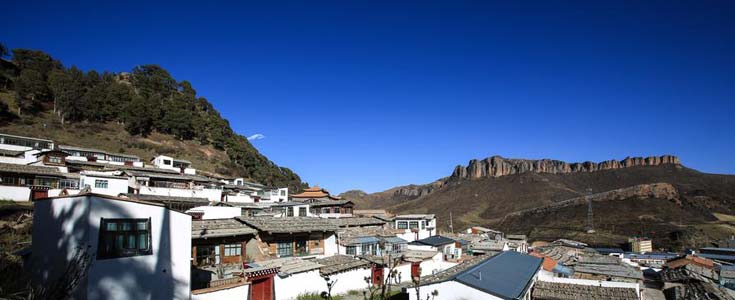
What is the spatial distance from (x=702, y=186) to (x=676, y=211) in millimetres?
38137

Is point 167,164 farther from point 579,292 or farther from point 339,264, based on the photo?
point 579,292

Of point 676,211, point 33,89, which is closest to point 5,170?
point 33,89

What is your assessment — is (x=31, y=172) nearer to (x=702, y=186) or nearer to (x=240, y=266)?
(x=240, y=266)

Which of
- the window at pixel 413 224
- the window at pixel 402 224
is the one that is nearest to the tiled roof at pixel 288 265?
the window at pixel 413 224

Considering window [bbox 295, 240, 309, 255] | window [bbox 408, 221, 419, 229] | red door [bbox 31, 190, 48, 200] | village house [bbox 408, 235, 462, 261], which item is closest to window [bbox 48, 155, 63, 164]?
red door [bbox 31, 190, 48, 200]

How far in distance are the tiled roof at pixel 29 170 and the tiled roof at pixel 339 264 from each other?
92.3ft

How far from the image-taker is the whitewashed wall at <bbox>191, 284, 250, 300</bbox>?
1589cm

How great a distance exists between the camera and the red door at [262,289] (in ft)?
63.6

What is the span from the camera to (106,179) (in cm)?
3509

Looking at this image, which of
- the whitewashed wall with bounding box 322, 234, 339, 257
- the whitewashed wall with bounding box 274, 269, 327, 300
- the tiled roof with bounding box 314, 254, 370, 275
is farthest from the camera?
the whitewashed wall with bounding box 322, 234, 339, 257

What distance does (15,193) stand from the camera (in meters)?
32.5

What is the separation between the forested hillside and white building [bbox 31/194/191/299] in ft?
194

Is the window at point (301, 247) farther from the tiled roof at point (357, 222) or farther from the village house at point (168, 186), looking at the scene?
the village house at point (168, 186)

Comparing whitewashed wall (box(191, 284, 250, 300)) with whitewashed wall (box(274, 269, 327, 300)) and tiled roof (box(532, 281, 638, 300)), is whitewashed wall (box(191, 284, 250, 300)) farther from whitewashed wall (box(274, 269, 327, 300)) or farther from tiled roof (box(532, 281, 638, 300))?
tiled roof (box(532, 281, 638, 300))
